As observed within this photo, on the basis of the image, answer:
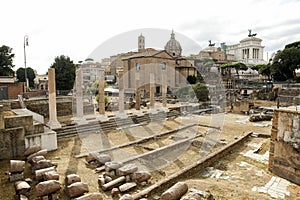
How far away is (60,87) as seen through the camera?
1350 inches

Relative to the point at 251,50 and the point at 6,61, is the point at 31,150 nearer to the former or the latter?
the point at 6,61

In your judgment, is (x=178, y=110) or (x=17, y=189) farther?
(x=178, y=110)

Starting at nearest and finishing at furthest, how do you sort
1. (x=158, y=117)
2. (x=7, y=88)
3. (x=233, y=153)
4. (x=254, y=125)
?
1. (x=233, y=153)
2. (x=254, y=125)
3. (x=158, y=117)
4. (x=7, y=88)

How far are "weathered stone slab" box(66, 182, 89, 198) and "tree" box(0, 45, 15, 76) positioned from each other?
32.7m

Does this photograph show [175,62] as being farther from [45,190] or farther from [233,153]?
[45,190]

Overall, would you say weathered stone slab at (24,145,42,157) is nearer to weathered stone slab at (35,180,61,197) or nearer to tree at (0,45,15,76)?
weathered stone slab at (35,180,61,197)

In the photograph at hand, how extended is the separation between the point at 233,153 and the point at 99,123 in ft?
31.7

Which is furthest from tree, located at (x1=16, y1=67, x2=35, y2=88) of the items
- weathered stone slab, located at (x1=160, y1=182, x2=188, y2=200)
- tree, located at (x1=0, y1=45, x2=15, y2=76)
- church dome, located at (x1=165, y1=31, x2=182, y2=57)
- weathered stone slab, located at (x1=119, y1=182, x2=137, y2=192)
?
weathered stone slab, located at (x1=160, y1=182, x2=188, y2=200)

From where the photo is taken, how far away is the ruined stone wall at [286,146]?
9.10 metres

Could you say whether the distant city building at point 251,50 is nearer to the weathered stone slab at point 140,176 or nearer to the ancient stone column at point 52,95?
the ancient stone column at point 52,95

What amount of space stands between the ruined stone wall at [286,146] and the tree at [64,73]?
1222 inches

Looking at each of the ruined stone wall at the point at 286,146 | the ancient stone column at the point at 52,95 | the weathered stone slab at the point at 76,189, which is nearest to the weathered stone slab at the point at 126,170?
the weathered stone slab at the point at 76,189

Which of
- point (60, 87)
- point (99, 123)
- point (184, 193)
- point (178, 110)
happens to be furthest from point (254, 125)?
point (60, 87)

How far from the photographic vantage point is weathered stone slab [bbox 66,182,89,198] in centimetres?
669
